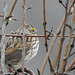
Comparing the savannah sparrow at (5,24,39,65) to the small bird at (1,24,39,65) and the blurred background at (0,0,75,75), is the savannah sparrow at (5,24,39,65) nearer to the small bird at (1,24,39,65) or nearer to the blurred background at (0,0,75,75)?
the small bird at (1,24,39,65)

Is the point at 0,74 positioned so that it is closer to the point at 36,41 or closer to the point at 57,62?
the point at 57,62

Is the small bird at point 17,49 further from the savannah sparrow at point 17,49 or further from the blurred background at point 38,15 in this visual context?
the blurred background at point 38,15

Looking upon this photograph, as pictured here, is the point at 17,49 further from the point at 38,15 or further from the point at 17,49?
the point at 38,15

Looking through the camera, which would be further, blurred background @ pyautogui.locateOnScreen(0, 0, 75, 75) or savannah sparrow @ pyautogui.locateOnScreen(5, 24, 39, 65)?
blurred background @ pyautogui.locateOnScreen(0, 0, 75, 75)

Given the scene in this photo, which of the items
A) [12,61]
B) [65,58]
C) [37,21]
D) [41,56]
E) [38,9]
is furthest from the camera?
[38,9]

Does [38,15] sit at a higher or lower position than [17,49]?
higher

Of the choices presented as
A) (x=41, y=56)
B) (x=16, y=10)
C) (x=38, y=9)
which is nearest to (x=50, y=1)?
(x=38, y=9)

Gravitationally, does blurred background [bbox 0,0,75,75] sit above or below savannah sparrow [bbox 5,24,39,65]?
above

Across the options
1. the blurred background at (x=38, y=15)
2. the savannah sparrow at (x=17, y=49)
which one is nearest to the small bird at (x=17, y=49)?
the savannah sparrow at (x=17, y=49)

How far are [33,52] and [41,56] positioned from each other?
5.30 m

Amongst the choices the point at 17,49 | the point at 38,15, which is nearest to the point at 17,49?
the point at 17,49

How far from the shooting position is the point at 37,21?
1193cm

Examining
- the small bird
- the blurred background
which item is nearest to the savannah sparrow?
the small bird

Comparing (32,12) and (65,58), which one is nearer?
(65,58)
